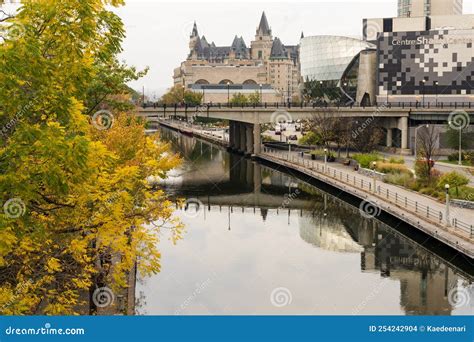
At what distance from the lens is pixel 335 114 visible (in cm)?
7262

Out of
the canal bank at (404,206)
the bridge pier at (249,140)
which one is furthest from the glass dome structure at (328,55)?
the canal bank at (404,206)

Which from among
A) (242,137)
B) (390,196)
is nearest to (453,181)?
(390,196)

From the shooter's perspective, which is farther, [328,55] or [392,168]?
[328,55]

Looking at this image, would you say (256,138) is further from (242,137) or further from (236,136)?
(236,136)

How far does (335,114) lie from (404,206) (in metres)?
37.7

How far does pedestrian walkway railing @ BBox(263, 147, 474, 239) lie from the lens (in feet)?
96.7

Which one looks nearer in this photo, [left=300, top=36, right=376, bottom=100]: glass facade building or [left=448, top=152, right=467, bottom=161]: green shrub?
[left=448, top=152, right=467, bottom=161]: green shrub

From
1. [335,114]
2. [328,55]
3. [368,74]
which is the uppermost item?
[328,55]

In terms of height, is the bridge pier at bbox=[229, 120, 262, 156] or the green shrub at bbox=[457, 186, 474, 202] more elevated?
the bridge pier at bbox=[229, 120, 262, 156]

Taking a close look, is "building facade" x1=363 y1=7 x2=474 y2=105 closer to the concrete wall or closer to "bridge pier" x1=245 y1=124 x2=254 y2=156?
the concrete wall

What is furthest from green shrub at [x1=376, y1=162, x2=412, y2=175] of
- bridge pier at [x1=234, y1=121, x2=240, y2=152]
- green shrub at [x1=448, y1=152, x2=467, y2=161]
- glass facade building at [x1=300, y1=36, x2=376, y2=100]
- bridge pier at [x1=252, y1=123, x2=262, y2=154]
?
glass facade building at [x1=300, y1=36, x2=376, y2=100]

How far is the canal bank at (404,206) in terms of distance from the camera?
28.0 metres

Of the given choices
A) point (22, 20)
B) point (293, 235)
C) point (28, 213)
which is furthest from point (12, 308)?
point (293, 235)

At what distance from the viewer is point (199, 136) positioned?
116 metres
